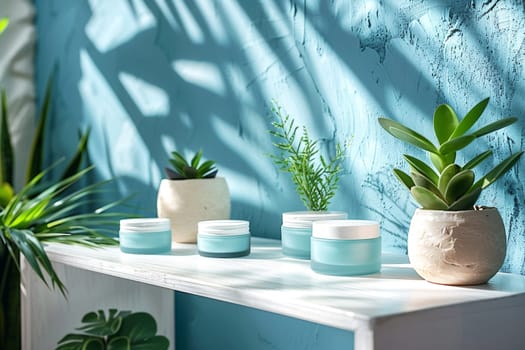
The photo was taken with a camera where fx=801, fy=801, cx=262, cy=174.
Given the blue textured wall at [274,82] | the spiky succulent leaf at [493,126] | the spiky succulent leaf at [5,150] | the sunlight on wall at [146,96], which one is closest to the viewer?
the spiky succulent leaf at [493,126]

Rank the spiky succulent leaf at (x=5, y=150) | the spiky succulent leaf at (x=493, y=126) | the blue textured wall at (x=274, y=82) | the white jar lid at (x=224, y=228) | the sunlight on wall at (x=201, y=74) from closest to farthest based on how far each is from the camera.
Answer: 1. the spiky succulent leaf at (x=493, y=126)
2. the blue textured wall at (x=274, y=82)
3. the white jar lid at (x=224, y=228)
4. the sunlight on wall at (x=201, y=74)
5. the spiky succulent leaf at (x=5, y=150)

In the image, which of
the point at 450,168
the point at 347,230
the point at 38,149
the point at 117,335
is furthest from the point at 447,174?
the point at 38,149

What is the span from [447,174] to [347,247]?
17 cm

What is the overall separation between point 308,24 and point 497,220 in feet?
1.84

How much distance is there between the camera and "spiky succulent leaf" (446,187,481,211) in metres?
0.98

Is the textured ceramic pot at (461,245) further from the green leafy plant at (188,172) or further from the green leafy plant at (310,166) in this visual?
the green leafy plant at (188,172)

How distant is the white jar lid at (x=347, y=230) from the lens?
1052 millimetres

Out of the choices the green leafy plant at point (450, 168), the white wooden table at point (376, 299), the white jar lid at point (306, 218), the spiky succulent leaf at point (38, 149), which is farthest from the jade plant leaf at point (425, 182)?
the spiky succulent leaf at point (38, 149)

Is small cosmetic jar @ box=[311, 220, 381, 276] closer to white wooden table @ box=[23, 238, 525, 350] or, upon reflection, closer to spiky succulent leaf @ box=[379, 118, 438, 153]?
white wooden table @ box=[23, 238, 525, 350]

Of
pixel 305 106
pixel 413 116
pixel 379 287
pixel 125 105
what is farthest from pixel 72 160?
pixel 379 287

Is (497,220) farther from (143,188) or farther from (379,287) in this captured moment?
(143,188)

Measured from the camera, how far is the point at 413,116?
1225mm

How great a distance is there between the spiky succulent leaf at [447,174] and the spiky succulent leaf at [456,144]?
0.07ft

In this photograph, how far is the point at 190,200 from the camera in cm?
142
